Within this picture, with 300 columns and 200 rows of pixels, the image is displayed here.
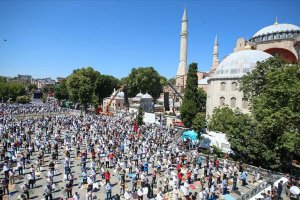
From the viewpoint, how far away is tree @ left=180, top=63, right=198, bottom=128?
37.2 m

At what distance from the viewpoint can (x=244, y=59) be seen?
38.0 metres

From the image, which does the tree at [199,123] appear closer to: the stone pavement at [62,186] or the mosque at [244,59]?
the stone pavement at [62,186]

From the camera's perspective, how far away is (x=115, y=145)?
23.9 metres

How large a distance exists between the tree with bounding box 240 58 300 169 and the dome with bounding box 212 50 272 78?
13070 millimetres

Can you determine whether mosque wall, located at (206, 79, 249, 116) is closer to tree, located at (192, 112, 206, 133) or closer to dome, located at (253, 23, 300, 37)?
tree, located at (192, 112, 206, 133)

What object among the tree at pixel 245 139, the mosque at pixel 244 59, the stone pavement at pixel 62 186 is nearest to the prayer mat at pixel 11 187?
the stone pavement at pixel 62 186

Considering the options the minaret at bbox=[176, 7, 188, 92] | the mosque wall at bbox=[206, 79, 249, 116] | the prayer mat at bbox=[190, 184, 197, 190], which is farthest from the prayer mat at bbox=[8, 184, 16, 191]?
the minaret at bbox=[176, 7, 188, 92]

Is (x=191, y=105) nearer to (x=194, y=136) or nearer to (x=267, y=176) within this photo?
(x=194, y=136)

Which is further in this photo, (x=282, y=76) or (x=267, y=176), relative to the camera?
(x=282, y=76)

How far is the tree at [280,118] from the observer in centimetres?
2080

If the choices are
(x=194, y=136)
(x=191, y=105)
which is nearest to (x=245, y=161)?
(x=194, y=136)

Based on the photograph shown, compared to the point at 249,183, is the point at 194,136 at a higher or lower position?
higher

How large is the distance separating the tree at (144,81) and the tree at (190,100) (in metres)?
39.0

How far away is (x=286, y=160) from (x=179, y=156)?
9812mm
